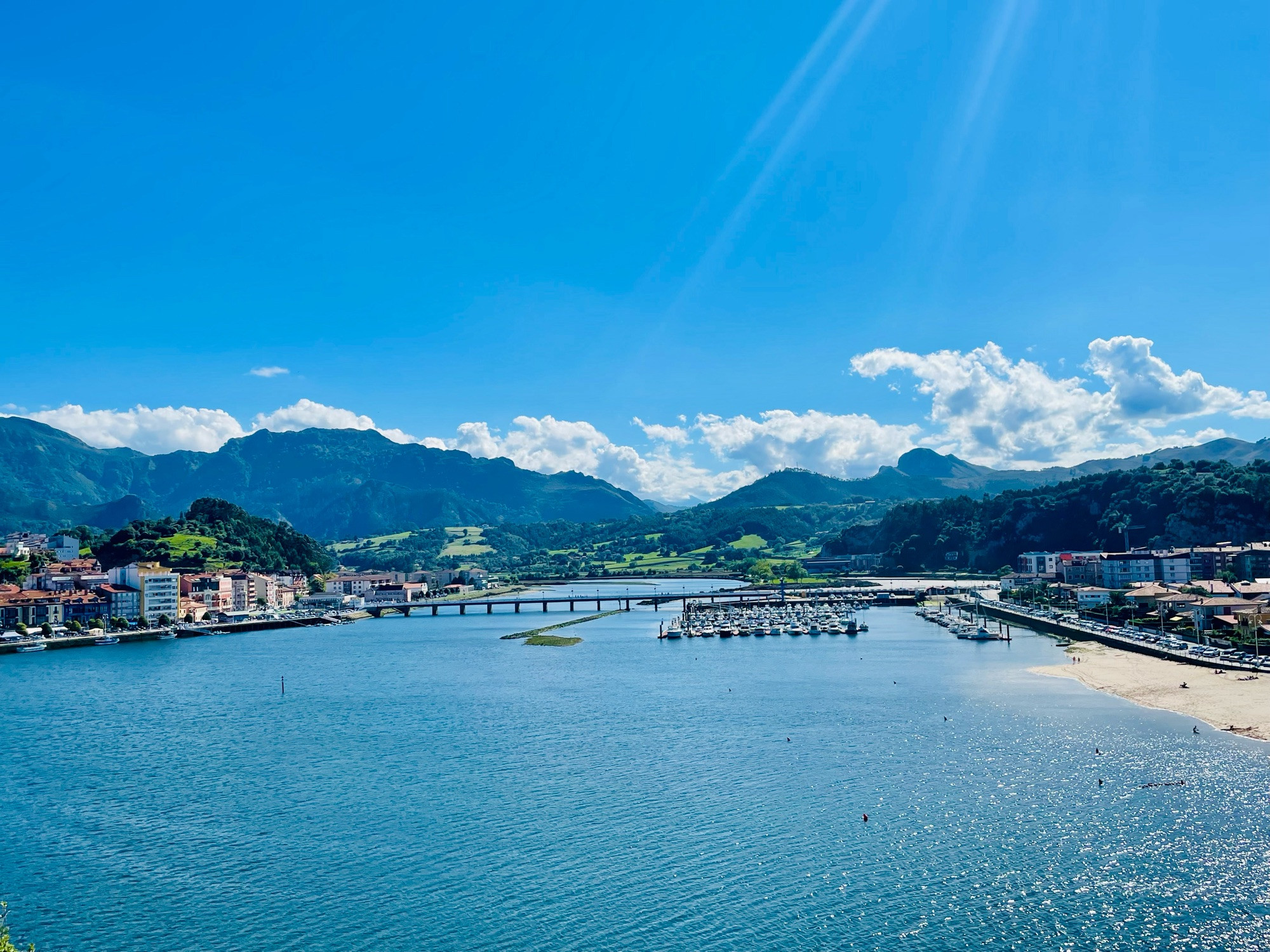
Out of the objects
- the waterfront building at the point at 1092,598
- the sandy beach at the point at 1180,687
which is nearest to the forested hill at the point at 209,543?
the waterfront building at the point at 1092,598

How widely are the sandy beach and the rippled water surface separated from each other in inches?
75.8

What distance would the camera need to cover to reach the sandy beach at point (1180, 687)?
4838 centimetres

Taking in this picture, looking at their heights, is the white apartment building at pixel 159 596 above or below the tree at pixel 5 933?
above

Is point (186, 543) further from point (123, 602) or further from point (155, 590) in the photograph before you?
point (123, 602)

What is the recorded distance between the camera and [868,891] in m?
28.4

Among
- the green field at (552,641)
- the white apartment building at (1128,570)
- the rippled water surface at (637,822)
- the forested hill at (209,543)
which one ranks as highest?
the forested hill at (209,543)

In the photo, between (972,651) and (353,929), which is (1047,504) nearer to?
(972,651)

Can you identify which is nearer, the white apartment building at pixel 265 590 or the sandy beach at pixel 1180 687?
the sandy beach at pixel 1180 687

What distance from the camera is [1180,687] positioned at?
57.3 m

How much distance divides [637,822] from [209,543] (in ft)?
506

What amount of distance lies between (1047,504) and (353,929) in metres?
191

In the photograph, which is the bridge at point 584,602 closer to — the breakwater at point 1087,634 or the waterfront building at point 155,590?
the waterfront building at point 155,590

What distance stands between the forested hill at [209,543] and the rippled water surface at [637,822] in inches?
4065

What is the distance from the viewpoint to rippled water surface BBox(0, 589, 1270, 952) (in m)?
26.4
